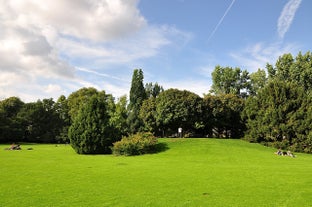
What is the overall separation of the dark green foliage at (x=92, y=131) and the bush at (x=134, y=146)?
7.80 feet

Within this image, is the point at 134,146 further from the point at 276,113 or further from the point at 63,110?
the point at 63,110

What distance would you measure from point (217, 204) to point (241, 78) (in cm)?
7165

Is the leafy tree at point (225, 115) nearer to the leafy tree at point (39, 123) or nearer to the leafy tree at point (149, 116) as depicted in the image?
the leafy tree at point (149, 116)

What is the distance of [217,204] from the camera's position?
9.78 m

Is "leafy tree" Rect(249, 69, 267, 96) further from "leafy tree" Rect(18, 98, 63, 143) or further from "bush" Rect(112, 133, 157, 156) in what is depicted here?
"leafy tree" Rect(18, 98, 63, 143)

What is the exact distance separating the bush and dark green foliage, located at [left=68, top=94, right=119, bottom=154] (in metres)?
2.38

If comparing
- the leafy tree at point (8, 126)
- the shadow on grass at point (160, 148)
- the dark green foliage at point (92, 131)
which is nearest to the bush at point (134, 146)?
the shadow on grass at point (160, 148)

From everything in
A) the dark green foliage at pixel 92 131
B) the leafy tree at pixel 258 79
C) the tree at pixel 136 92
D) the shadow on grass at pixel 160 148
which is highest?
the leafy tree at pixel 258 79

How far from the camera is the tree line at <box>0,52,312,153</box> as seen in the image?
125 ft

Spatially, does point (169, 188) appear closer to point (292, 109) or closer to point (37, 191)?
point (37, 191)

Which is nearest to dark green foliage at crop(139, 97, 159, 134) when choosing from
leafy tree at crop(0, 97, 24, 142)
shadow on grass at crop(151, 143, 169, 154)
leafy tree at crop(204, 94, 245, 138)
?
leafy tree at crop(204, 94, 245, 138)

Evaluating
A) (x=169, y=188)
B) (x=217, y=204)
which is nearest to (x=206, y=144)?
(x=169, y=188)

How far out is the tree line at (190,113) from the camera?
38.1m

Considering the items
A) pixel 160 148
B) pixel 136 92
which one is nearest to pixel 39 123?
pixel 136 92
